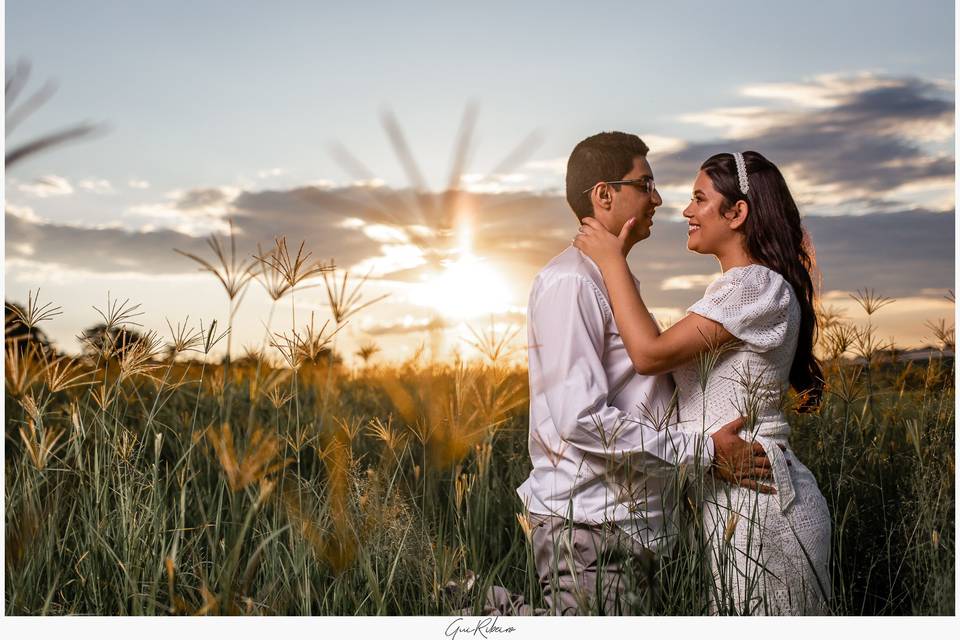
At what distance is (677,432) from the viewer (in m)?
2.39

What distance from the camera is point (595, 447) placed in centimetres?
241

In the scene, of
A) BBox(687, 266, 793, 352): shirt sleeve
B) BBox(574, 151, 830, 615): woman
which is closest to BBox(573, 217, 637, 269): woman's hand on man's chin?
BBox(574, 151, 830, 615): woman

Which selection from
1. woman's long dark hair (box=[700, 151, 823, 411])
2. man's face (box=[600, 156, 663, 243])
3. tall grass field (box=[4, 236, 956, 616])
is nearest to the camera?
tall grass field (box=[4, 236, 956, 616])

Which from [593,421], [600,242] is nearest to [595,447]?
[593,421]

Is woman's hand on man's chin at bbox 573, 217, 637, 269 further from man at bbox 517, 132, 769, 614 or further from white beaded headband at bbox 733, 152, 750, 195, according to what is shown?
white beaded headband at bbox 733, 152, 750, 195

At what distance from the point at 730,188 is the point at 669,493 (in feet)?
3.28

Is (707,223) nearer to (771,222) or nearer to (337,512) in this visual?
(771,222)

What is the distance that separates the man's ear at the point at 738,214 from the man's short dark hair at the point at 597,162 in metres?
0.37

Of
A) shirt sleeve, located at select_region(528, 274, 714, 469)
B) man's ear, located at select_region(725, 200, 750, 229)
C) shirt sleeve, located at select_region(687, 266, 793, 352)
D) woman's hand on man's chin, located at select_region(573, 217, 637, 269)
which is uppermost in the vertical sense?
man's ear, located at select_region(725, 200, 750, 229)

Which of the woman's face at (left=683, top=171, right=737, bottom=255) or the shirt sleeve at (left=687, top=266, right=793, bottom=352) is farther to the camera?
the woman's face at (left=683, top=171, right=737, bottom=255)

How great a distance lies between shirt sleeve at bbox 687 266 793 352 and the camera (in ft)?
8.14

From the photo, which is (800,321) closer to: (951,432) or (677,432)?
(677,432)

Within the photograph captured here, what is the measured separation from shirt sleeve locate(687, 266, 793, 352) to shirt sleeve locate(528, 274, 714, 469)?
1.06 feet

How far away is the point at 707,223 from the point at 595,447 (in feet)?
2.79
